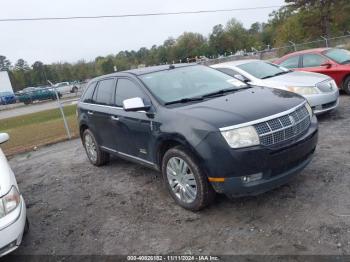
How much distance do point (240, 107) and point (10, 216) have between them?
2729 mm

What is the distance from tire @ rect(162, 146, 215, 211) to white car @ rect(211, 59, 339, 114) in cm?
308

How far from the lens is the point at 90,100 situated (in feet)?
22.4

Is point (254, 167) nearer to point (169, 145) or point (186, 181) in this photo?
point (186, 181)

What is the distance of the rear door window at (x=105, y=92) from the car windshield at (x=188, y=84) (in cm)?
82

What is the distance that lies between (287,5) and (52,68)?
54959mm

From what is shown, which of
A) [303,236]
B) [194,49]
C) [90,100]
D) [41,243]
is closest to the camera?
[303,236]

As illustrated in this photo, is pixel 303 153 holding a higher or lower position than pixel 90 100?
lower

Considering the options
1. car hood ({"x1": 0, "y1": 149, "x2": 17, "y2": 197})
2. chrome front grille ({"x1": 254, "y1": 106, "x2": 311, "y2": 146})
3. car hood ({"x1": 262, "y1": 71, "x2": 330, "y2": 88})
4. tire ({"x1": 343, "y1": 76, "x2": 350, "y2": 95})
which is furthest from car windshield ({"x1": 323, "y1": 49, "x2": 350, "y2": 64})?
car hood ({"x1": 0, "y1": 149, "x2": 17, "y2": 197})

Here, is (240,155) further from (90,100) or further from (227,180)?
(90,100)

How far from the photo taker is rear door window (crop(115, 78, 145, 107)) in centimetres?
533

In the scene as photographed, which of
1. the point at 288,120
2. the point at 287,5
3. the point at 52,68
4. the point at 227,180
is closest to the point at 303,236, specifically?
the point at 227,180

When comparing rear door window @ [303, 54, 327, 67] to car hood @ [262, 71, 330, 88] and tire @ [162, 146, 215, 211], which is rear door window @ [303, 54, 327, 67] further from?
tire @ [162, 146, 215, 211]

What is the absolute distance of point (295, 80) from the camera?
8219 millimetres

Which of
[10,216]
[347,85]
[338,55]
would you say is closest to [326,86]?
[347,85]
